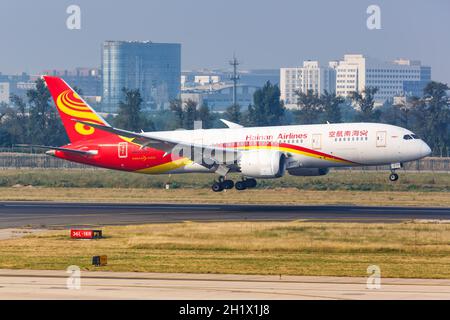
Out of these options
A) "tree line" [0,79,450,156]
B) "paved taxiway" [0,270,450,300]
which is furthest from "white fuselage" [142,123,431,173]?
"tree line" [0,79,450,156]

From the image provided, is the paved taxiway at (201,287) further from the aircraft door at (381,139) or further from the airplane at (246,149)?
the aircraft door at (381,139)

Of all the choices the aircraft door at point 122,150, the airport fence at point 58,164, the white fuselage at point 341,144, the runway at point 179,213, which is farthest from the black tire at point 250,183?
the airport fence at point 58,164

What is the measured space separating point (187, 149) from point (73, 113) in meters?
10.3

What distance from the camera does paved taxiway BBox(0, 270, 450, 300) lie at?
31.5 metres

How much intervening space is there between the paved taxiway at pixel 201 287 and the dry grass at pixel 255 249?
2.00 meters

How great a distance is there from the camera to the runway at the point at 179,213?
5853 centimetres

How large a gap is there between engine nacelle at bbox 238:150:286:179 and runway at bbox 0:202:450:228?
2152 mm

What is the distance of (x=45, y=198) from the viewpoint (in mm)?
79500

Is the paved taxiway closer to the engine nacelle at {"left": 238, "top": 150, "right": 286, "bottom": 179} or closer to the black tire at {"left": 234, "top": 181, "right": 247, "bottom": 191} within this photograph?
the engine nacelle at {"left": 238, "top": 150, "right": 286, "bottom": 179}

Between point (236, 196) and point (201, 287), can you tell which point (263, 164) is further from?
point (201, 287)

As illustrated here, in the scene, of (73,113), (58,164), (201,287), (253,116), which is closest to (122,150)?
(73,113)

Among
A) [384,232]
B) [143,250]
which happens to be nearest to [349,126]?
[384,232]

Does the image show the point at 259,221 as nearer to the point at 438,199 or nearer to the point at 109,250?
the point at 109,250

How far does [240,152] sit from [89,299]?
41.4 metres
